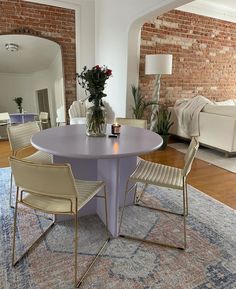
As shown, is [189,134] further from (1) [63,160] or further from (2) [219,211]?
(1) [63,160]

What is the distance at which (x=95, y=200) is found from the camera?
1977mm

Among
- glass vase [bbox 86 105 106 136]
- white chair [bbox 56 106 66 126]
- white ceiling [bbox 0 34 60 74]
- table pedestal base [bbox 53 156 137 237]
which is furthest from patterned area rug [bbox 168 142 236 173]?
white ceiling [bbox 0 34 60 74]

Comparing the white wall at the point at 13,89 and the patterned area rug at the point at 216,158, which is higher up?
the white wall at the point at 13,89

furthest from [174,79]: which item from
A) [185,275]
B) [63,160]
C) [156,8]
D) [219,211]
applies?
[185,275]

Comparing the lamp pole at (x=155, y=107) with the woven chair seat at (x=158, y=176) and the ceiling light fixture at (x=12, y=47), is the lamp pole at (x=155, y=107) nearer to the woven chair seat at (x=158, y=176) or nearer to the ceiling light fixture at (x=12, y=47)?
the woven chair seat at (x=158, y=176)

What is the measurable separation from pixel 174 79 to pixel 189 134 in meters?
1.30

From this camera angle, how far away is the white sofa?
338 cm

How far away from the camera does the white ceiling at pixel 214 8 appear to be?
4.51m

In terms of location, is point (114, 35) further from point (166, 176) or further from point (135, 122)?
point (166, 176)

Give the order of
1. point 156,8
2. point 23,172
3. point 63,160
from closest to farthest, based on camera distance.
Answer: point 23,172 → point 63,160 → point 156,8

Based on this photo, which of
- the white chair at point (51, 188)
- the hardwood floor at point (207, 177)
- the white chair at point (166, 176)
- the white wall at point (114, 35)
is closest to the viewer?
the white chair at point (51, 188)

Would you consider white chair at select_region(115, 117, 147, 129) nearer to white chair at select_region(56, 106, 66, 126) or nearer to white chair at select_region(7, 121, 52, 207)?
white chair at select_region(7, 121, 52, 207)

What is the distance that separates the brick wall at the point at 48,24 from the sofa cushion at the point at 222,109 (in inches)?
98.5

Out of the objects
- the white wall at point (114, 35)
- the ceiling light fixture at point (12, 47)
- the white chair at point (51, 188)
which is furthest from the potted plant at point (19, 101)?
the white chair at point (51, 188)
